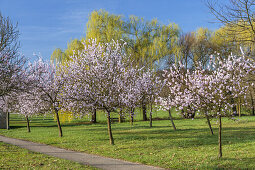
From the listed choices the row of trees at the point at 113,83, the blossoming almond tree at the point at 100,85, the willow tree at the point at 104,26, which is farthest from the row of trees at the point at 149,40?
the blossoming almond tree at the point at 100,85

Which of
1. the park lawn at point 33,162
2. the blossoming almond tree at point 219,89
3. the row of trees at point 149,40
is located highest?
the row of trees at point 149,40

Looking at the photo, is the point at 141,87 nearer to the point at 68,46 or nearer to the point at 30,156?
the point at 30,156

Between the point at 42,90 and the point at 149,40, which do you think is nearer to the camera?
the point at 42,90

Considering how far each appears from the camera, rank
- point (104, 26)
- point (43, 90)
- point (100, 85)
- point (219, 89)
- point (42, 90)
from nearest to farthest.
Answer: point (219, 89) → point (100, 85) → point (43, 90) → point (42, 90) → point (104, 26)

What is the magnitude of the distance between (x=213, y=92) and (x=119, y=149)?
5563mm

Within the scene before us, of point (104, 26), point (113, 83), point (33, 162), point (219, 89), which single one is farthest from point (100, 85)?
point (104, 26)

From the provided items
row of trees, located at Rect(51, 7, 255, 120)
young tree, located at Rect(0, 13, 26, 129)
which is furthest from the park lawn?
row of trees, located at Rect(51, 7, 255, 120)

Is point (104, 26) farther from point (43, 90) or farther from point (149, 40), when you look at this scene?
point (43, 90)

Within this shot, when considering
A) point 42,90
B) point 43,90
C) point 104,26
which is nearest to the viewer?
point 43,90

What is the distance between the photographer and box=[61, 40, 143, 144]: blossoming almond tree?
524 inches

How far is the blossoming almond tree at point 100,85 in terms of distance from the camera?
13305 millimetres

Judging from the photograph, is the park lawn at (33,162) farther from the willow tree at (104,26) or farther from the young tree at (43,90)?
the willow tree at (104,26)

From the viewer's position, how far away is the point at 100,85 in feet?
44.4

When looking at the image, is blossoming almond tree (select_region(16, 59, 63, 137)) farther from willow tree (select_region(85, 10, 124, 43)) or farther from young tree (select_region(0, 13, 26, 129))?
willow tree (select_region(85, 10, 124, 43))
